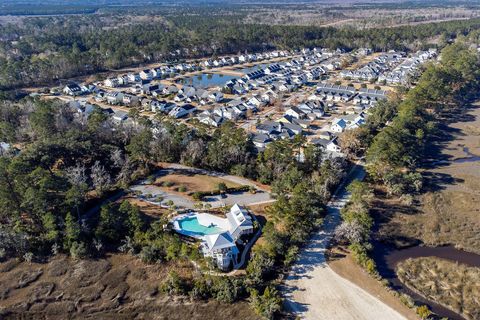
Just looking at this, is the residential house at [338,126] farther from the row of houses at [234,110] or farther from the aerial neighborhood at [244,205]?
the row of houses at [234,110]

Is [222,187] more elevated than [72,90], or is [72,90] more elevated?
[72,90]

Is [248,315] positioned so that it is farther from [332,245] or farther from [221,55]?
[221,55]

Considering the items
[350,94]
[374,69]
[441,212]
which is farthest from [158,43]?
[441,212]

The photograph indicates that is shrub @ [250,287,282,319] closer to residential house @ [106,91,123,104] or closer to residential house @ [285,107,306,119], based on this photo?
A: residential house @ [285,107,306,119]

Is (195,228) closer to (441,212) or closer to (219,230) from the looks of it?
(219,230)

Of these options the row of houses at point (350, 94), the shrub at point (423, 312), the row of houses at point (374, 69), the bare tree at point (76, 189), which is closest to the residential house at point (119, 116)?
the bare tree at point (76, 189)

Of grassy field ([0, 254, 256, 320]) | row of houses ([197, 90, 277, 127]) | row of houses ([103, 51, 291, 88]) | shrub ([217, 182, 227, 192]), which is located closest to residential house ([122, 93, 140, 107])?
row of houses ([197, 90, 277, 127])
